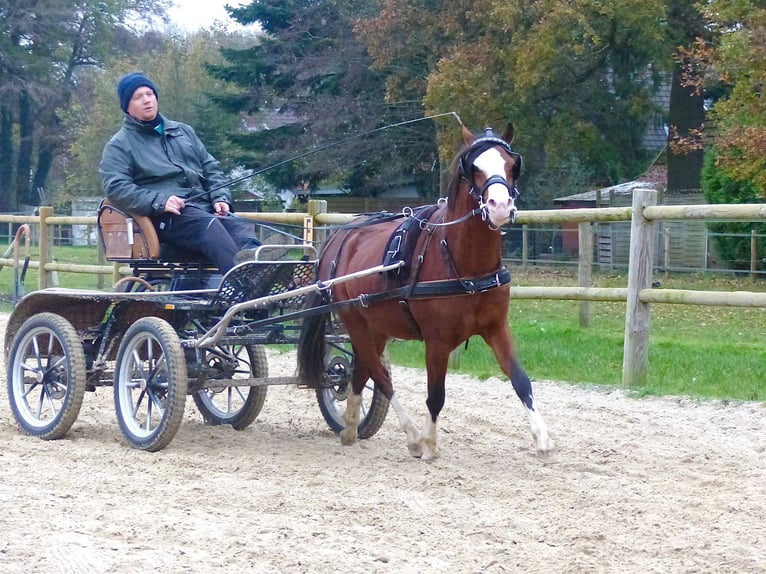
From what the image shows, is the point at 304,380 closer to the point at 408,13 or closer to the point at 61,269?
the point at 61,269

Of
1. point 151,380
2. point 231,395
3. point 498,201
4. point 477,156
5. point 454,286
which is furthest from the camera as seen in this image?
point 231,395

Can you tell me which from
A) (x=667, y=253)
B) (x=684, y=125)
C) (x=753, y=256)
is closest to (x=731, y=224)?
(x=667, y=253)

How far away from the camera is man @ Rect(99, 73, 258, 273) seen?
22.2ft

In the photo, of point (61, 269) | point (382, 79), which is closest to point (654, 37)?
point (382, 79)

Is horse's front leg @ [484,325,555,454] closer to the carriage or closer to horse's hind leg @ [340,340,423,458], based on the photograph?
the carriage

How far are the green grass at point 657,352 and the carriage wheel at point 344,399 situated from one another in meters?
2.33

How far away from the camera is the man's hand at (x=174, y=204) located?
22.0 feet

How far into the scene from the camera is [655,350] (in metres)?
10.7

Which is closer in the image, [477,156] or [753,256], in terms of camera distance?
[477,156]

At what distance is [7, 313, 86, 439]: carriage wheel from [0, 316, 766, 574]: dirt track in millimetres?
155

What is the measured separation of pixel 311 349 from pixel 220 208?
3.77ft

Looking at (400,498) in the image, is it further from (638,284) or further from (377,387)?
(638,284)

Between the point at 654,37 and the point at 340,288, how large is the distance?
61.1 feet

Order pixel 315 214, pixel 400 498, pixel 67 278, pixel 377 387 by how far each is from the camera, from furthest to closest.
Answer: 1. pixel 67 278
2. pixel 315 214
3. pixel 377 387
4. pixel 400 498
